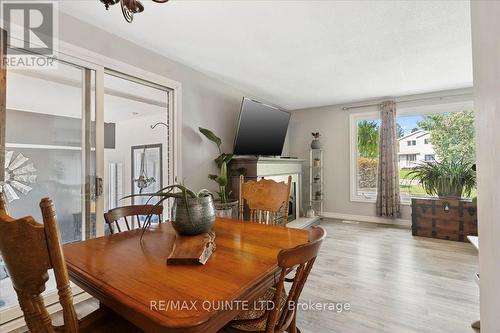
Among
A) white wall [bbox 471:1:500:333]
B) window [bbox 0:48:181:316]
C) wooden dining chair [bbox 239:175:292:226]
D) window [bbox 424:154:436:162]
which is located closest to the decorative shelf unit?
window [bbox 424:154:436:162]

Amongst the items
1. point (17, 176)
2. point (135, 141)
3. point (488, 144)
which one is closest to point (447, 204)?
point (488, 144)

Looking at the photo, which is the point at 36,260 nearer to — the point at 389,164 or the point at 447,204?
the point at 447,204

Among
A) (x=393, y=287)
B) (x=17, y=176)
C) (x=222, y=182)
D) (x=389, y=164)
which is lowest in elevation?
(x=393, y=287)

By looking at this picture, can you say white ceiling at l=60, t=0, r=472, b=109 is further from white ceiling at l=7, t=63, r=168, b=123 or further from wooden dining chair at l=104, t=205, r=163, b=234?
wooden dining chair at l=104, t=205, r=163, b=234

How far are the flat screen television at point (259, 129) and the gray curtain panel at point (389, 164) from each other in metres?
1.89

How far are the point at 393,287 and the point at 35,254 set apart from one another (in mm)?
2729

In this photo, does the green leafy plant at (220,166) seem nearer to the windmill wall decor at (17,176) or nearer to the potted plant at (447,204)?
the windmill wall decor at (17,176)

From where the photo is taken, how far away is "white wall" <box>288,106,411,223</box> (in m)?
5.15

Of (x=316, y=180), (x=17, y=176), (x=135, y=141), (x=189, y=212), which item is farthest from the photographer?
(x=316, y=180)

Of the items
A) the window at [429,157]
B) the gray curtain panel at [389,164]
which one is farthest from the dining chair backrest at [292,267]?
the window at [429,157]

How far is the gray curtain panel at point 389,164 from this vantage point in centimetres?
458

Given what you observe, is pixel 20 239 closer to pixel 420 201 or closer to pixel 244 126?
pixel 244 126

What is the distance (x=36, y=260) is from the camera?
0.72 metres

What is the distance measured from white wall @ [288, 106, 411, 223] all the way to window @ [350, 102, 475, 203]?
0.14 meters
